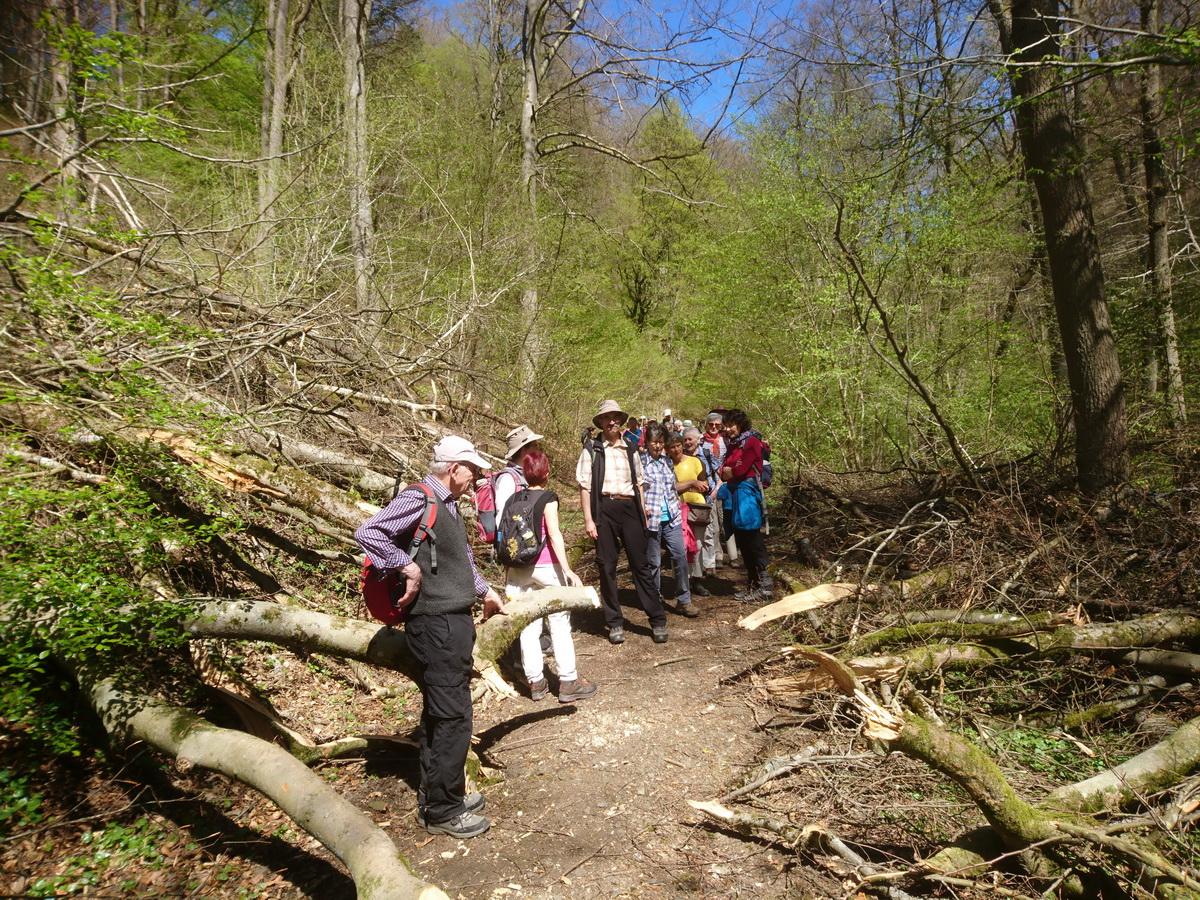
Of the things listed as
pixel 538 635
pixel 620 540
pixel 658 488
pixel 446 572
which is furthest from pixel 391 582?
pixel 658 488

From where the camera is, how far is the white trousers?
476 centimetres

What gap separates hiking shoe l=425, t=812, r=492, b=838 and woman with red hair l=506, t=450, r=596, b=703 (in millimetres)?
1442

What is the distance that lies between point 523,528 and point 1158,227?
36.9ft

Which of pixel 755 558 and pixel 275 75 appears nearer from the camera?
pixel 755 558

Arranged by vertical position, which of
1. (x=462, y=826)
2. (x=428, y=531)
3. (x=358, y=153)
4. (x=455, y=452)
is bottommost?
(x=462, y=826)

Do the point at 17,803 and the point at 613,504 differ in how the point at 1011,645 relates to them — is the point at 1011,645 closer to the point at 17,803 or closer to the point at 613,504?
the point at 613,504

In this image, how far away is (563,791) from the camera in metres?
3.75

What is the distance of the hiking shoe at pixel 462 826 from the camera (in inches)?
131

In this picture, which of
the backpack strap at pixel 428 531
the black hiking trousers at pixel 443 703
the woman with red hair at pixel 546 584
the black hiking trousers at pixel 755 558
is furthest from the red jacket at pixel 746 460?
the backpack strap at pixel 428 531

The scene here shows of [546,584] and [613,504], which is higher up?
[613,504]

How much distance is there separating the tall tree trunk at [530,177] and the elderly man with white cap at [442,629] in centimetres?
1022

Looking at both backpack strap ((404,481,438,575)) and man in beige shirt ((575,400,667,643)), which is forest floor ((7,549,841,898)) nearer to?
man in beige shirt ((575,400,667,643))

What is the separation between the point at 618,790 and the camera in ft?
12.3

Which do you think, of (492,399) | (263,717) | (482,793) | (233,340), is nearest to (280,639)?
(263,717)
